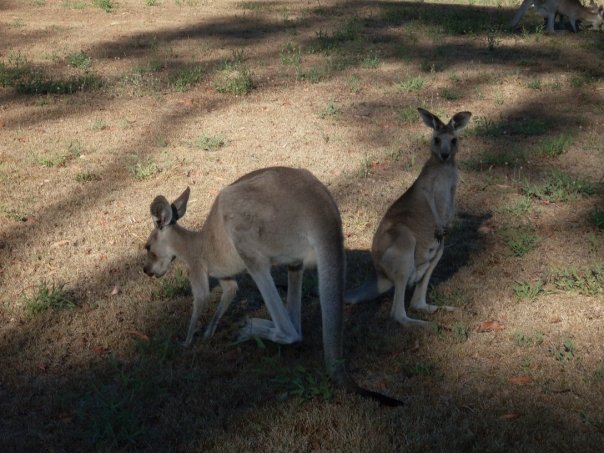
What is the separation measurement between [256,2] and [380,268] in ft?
41.5

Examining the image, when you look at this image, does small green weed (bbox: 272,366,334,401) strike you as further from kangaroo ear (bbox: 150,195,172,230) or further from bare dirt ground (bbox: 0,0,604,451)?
kangaroo ear (bbox: 150,195,172,230)

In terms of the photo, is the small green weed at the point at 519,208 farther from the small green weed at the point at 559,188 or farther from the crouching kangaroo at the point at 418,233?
the crouching kangaroo at the point at 418,233

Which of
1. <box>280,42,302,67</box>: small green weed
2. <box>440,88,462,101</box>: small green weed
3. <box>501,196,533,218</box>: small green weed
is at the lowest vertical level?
<box>501,196,533,218</box>: small green weed

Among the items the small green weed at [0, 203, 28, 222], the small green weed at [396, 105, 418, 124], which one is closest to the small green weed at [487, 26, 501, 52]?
the small green weed at [396, 105, 418, 124]

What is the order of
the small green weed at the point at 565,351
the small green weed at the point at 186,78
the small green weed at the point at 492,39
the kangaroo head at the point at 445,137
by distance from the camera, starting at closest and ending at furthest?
the small green weed at the point at 565,351 → the kangaroo head at the point at 445,137 → the small green weed at the point at 186,78 → the small green weed at the point at 492,39

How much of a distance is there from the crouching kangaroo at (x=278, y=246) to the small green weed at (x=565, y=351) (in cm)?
140

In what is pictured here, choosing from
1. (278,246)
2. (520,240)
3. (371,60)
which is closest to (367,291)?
(278,246)

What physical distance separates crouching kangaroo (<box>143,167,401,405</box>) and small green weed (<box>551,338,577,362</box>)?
1401mm

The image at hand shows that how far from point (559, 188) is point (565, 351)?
3.09 m

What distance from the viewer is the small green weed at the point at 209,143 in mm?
9055

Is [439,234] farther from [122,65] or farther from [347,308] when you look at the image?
[122,65]

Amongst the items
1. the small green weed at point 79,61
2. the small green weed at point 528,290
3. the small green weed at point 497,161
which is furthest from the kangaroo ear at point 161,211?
the small green weed at point 79,61

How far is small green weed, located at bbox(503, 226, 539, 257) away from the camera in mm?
6449

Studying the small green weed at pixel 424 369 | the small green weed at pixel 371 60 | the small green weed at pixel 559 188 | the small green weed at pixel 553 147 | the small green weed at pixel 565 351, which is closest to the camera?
the small green weed at pixel 424 369
